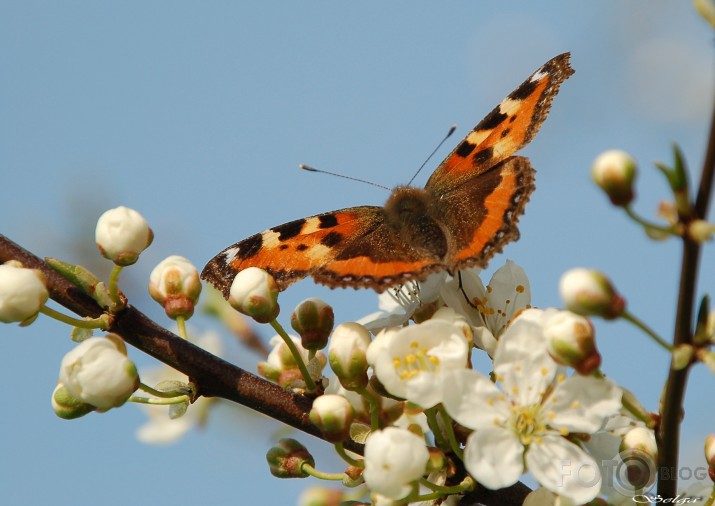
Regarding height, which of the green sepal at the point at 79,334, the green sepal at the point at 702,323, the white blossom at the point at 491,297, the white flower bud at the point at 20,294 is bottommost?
the green sepal at the point at 79,334

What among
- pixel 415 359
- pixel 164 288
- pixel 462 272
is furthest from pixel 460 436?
pixel 164 288

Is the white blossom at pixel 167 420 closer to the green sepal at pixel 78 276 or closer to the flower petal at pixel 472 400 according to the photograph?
the green sepal at pixel 78 276

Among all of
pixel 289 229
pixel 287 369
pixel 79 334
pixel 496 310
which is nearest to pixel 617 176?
pixel 496 310

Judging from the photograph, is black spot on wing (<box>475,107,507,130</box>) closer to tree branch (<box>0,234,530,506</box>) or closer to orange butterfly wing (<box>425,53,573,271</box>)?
orange butterfly wing (<box>425,53,573,271</box>)

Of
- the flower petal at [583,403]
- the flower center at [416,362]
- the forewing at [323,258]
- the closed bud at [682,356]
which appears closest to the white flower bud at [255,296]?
the forewing at [323,258]

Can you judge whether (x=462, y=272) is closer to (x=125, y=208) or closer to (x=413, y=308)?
(x=413, y=308)

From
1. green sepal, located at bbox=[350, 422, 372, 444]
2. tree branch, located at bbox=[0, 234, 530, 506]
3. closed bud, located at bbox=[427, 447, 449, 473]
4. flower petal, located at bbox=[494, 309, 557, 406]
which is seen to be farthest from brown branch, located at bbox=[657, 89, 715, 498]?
tree branch, located at bbox=[0, 234, 530, 506]
